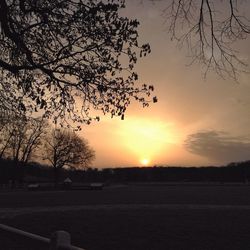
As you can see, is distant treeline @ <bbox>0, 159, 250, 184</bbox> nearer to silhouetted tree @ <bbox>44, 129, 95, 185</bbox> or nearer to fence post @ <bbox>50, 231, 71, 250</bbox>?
silhouetted tree @ <bbox>44, 129, 95, 185</bbox>

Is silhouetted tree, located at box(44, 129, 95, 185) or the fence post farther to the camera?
silhouetted tree, located at box(44, 129, 95, 185)

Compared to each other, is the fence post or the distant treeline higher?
the distant treeline

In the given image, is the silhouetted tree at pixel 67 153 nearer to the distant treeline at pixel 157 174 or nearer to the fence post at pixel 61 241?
the distant treeline at pixel 157 174

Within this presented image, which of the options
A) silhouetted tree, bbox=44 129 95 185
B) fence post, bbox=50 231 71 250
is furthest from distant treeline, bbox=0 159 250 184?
fence post, bbox=50 231 71 250

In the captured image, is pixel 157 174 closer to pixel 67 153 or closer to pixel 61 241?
pixel 67 153

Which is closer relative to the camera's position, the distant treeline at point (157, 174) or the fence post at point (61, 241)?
the fence post at point (61, 241)

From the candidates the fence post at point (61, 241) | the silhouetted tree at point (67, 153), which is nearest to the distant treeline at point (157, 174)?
the silhouetted tree at point (67, 153)

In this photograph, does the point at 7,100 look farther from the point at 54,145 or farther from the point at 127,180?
the point at 127,180

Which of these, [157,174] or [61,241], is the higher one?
[157,174]

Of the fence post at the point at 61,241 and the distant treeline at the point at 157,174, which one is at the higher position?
the distant treeline at the point at 157,174

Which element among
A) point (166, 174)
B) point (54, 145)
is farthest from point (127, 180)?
point (54, 145)

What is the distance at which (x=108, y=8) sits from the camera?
1216cm

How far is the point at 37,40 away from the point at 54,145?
10128 cm

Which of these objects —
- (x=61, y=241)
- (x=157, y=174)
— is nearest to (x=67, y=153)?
(x=157, y=174)
